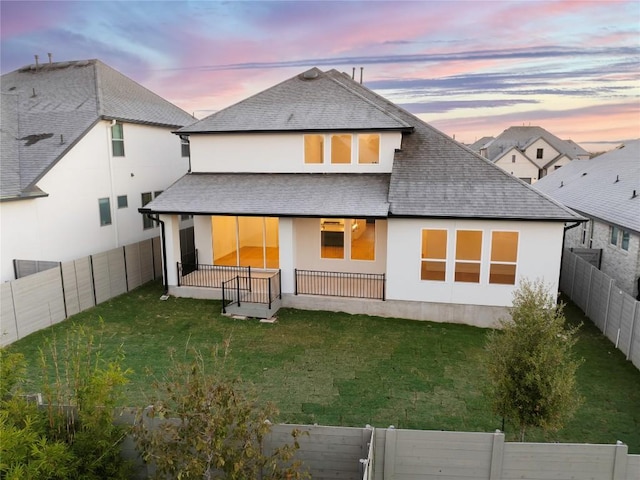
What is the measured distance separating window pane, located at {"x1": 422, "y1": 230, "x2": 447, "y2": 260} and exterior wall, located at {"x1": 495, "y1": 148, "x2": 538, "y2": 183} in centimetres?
4520

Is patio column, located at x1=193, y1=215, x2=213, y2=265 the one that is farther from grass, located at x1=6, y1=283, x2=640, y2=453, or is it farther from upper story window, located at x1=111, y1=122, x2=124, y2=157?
upper story window, located at x1=111, y1=122, x2=124, y2=157

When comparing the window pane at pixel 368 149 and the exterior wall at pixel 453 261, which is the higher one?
the window pane at pixel 368 149

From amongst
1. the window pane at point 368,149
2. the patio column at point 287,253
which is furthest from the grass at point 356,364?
the window pane at point 368,149

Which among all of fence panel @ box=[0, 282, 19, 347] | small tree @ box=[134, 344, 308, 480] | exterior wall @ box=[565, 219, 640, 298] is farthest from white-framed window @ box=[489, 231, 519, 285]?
fence panel @ box=[0, 282, 19, 347]

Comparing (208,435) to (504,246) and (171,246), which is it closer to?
(504,246)

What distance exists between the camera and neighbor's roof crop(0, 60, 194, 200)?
1577cm

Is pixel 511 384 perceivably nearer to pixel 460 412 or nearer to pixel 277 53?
pixel 460 412

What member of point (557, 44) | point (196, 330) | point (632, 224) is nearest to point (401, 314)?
point (196, 330)

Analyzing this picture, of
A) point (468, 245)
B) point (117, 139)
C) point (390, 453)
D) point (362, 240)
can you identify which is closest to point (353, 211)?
point (362, 240)

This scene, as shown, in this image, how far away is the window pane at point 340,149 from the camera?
16.5 meters

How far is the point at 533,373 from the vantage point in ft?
21.7

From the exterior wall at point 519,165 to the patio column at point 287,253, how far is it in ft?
152

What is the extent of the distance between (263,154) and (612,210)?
45.8 ft

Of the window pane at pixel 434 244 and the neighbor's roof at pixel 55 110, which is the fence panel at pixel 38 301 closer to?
the neighbor's roof at pixel 55 110
